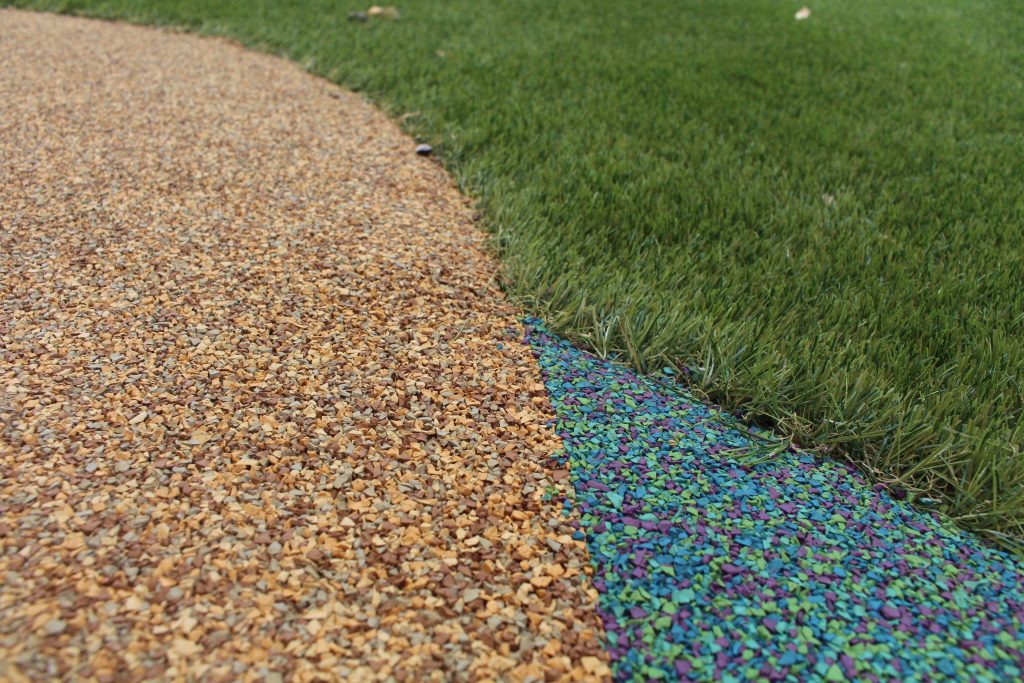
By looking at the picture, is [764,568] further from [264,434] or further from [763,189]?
[763,189]

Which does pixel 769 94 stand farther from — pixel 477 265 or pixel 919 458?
pixel 919 458

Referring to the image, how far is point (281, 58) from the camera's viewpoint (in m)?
6.23

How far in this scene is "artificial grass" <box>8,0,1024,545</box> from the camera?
8.85 feet

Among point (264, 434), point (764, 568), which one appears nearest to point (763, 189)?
point (764, 568)

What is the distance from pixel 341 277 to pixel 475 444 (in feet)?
3.30

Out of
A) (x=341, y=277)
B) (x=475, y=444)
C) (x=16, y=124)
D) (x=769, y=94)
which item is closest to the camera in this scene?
(x=475, y=444)

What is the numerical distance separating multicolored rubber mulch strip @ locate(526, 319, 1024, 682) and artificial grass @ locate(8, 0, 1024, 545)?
228 millimetres

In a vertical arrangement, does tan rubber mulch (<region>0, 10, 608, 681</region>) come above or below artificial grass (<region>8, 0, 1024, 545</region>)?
below

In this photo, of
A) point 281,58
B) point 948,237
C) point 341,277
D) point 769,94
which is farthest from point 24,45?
point 948,237

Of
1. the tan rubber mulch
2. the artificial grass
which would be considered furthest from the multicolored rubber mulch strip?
the artificial grass

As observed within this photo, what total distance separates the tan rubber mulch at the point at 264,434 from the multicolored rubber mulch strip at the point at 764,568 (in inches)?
4.6

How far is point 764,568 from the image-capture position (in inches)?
81.5

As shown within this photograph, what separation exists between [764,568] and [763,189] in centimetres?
252

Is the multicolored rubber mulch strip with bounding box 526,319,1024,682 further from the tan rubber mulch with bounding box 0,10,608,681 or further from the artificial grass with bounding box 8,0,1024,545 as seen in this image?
the artificial grass with bounding box 8,0,1024,545
